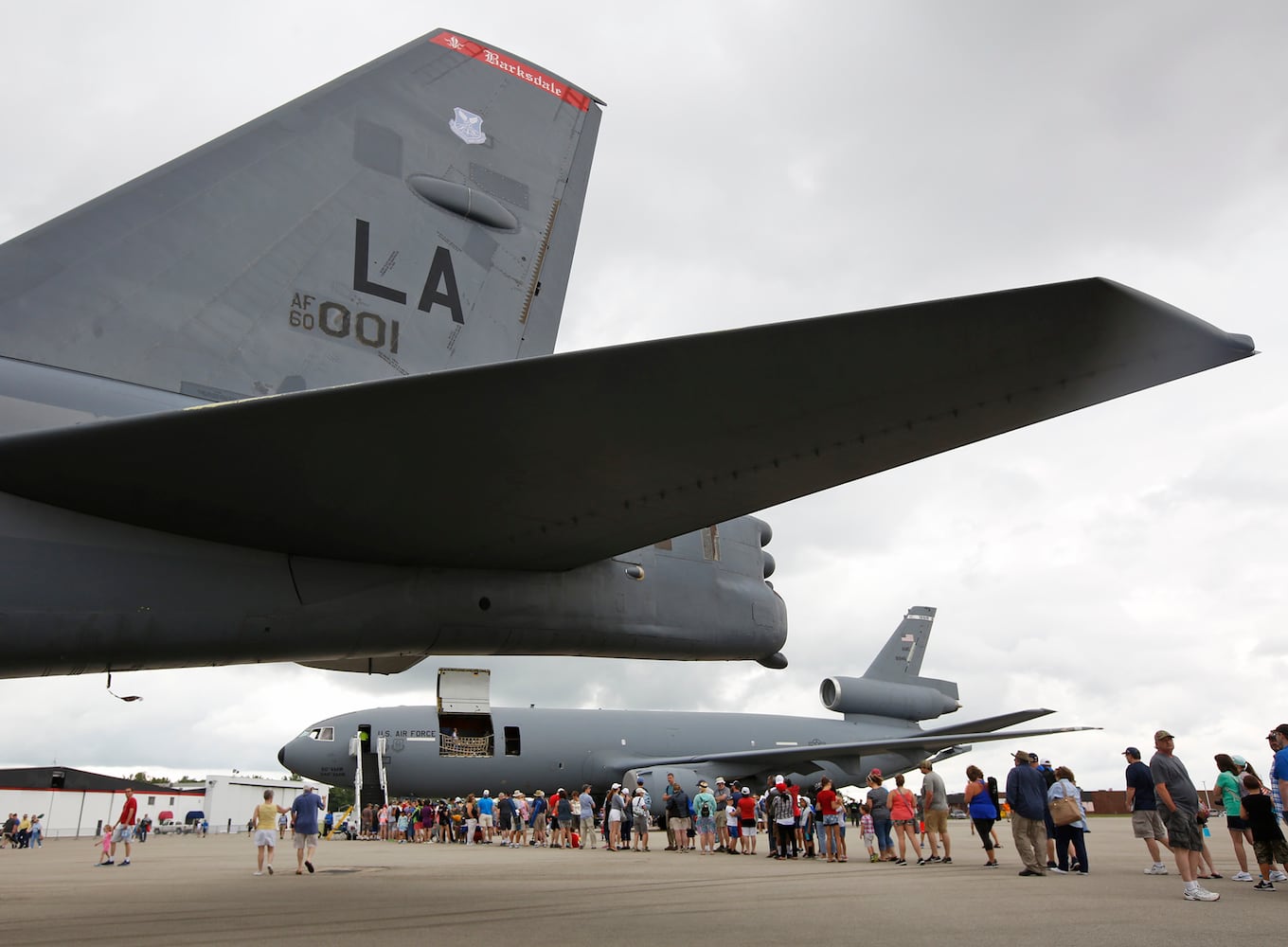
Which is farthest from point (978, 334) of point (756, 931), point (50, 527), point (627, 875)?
point (627, 875)

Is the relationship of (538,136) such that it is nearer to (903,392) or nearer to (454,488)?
(454,488)

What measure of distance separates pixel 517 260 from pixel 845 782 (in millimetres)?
20445

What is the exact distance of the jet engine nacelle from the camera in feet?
81.8

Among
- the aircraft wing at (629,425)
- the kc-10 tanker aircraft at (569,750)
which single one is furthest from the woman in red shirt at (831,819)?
the aircraft wing at (629,425)

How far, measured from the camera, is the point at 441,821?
71.1 ft

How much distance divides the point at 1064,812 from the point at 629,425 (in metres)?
7.26

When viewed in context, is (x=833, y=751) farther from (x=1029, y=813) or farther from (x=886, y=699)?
(x=1029, y=813)

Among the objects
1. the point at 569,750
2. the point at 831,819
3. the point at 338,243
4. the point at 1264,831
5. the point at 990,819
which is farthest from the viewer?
the point at 569,750

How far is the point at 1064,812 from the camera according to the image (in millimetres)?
8555

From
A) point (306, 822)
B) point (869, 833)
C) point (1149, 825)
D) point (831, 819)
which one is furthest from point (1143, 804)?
point (306, 822)

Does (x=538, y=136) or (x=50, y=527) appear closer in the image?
(x=50, y=527)

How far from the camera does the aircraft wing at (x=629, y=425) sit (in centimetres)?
314

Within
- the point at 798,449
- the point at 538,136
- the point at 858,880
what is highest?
the point at 538,136

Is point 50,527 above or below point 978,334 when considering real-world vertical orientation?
below
